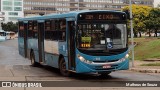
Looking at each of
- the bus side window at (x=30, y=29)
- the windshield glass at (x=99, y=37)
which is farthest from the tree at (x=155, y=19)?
the windshield glass at (x=99, y=37)

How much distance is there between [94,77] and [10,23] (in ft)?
499

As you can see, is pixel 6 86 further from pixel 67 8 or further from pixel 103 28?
pixel 67 8

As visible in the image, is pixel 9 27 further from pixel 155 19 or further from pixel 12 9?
pixel 155 19

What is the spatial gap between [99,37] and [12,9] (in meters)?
173

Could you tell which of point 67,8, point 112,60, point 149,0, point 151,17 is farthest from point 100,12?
point 149,0

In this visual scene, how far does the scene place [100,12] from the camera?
17.5 metres

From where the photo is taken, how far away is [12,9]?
614ft

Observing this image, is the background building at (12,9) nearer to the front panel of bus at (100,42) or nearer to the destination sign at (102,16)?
the destination sign at (102,16)

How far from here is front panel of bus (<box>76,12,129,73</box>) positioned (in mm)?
17047

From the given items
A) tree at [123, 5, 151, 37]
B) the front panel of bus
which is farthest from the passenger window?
tree at [123, 5, 151, 37]

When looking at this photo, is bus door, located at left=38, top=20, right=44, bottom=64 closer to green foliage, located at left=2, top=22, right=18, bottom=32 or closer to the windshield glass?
the windshield glass

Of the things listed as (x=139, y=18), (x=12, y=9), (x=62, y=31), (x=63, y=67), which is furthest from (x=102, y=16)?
(x=12, y=9)

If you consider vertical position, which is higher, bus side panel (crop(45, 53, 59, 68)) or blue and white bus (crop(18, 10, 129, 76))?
blue and white bus (crop(18, 10, 129, 76))

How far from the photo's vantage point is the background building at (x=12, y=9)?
18312cm
